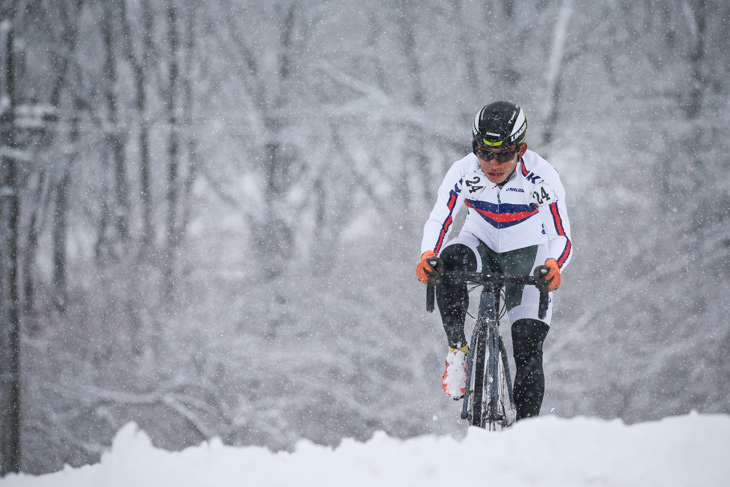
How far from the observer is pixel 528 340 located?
2832 mm

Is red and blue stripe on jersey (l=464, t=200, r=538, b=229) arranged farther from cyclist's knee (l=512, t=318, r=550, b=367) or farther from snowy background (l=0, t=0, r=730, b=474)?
snowy background (l=0, t=0, r=730, b=474)

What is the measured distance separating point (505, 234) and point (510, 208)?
0.16 metres

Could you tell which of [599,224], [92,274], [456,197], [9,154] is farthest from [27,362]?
[599,224]

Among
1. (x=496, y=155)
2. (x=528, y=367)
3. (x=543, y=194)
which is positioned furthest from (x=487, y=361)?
(x=496, y=155)

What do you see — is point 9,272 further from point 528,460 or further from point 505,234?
point 528,460

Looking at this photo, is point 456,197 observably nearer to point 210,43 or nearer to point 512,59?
point 512,59

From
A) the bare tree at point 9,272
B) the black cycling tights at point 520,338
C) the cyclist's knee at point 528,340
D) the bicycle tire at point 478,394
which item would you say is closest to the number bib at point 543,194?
the black cycling tights at point 520,338

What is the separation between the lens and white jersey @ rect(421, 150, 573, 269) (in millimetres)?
2791

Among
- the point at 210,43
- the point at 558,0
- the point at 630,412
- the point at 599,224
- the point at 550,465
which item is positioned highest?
the point at 558,0

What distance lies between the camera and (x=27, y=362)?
296 inches

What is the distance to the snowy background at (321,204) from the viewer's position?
6215mm

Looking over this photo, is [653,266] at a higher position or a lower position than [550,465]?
higher

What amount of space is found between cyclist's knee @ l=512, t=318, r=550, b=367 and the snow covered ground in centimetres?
33

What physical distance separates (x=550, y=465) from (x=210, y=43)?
20.5ft
